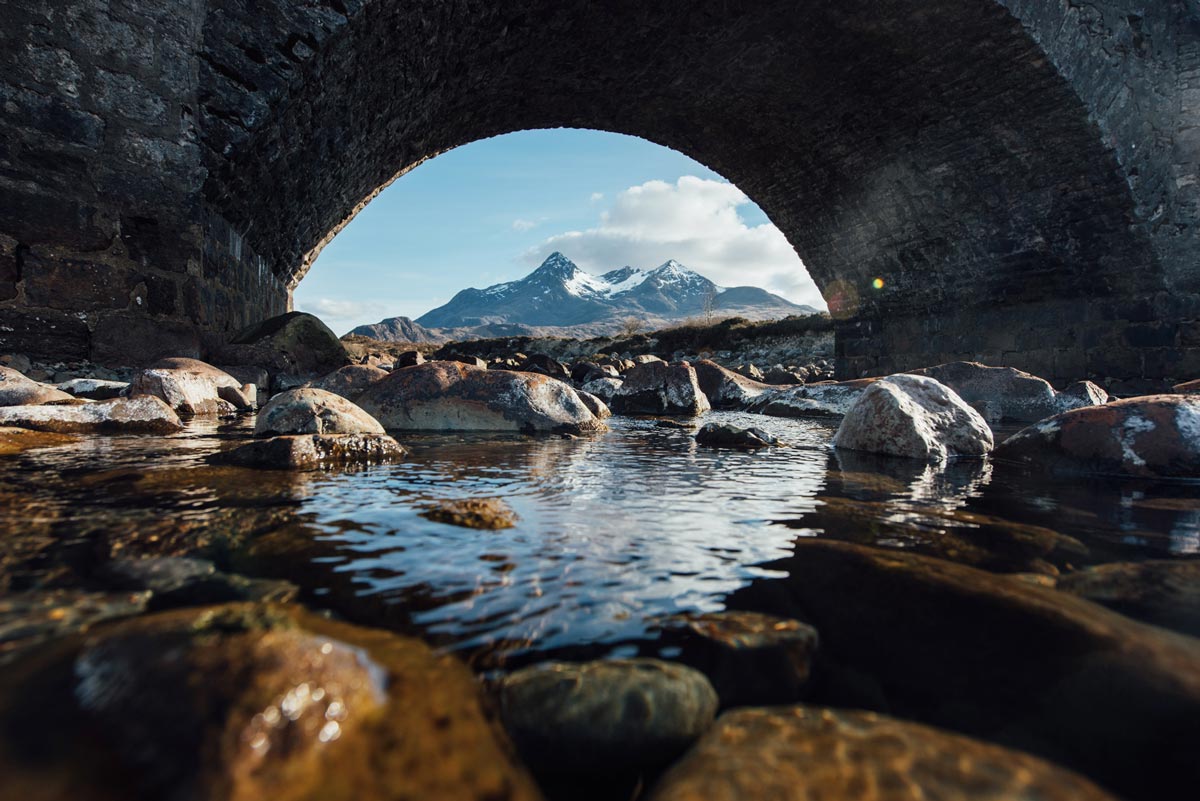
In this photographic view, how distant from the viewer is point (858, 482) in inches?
114

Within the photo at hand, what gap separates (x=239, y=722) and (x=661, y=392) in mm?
6926

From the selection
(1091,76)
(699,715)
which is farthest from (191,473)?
(1091,76)

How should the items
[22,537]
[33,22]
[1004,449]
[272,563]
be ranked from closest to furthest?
[272,563]
[22,537]
[1004,449]
[33,22]

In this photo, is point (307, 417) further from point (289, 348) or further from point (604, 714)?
point (289, 348)

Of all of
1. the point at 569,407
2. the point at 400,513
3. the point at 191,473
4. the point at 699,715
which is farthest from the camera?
the point at 569,407

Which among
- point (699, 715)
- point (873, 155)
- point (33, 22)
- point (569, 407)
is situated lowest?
point (699, 715)

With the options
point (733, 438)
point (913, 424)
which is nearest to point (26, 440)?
point (733, 438)

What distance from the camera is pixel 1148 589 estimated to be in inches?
55.7

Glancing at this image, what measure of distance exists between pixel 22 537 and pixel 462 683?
4.80 feet

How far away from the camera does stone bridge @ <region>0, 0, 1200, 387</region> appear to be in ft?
16.1

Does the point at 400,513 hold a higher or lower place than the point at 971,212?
lower

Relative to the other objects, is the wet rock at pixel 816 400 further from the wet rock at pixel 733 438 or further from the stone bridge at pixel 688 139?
the stone bridge at pixel 688 139

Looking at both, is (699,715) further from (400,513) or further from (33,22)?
(33,22)

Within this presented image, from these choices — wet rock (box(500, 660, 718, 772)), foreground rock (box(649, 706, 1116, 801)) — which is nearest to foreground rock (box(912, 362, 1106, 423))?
foreground rock (box(649, 706, 1116, 801))
